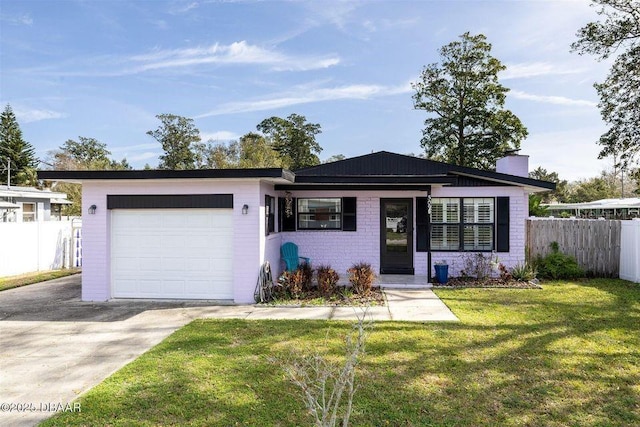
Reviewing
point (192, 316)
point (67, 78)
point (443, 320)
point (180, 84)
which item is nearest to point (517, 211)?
point (443, 320)

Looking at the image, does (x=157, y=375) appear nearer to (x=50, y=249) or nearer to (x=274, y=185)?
(x=274, y=185)

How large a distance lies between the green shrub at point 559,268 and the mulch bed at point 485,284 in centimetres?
111

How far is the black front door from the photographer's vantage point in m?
10.8

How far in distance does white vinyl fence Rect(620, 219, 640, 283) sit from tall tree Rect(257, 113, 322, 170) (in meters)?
29.8

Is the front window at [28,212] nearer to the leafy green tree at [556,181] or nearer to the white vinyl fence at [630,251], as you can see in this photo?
the white vinyl fence at [630,251]

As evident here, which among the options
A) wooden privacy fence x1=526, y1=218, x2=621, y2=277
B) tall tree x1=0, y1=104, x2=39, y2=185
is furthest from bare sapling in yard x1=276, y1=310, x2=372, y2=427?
tall tree x1=0, y1=104, x2=39, y2=185

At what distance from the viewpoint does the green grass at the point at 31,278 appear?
10055mm

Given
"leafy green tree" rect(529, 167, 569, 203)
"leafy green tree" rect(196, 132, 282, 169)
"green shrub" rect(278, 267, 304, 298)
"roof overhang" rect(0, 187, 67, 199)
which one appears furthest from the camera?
"leafy green tree" rect(529, 167, 569, 203)

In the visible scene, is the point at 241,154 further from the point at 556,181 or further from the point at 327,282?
the point at 556,181

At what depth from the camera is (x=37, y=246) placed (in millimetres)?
12414

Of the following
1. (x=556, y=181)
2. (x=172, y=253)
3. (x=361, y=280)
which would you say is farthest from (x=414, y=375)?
(x=556, y=181)

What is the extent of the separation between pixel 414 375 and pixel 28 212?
80.2ft

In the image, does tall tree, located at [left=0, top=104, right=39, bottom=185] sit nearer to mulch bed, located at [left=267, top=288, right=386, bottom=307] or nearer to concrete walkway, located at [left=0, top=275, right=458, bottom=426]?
concrete walkway, located at [left=0, top=275, right=458, bottom=426]

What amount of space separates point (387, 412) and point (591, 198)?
4670 cm
